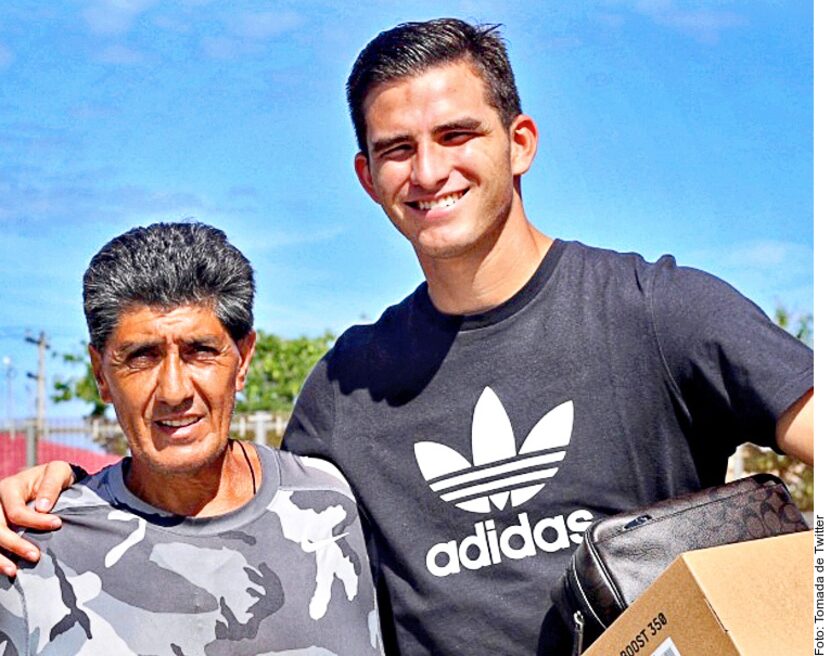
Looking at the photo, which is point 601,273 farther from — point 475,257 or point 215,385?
point 215,385

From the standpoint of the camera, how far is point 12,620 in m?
2.45

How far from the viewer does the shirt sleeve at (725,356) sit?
2.30 meters

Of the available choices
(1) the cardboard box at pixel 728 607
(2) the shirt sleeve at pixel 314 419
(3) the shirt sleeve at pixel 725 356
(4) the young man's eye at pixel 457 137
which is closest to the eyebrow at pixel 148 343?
(2) the shirt sleeve at pixel 314 419

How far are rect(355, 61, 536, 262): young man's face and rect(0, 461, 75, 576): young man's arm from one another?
0.95 meters

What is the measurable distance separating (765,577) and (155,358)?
51.9 inches

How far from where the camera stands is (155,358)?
252 cm

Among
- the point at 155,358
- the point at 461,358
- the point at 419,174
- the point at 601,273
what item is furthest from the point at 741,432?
the point at 155,358

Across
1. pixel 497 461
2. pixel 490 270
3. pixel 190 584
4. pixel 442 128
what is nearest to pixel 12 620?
pixel 190 584

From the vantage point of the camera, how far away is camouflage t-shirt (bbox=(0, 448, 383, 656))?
2453 millimetres

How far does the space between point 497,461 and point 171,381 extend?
716 millimetres

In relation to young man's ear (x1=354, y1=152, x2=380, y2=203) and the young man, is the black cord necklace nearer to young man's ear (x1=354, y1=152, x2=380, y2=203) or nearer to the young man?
the young man

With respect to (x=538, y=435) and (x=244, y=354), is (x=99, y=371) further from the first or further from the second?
(x=538, y=435)

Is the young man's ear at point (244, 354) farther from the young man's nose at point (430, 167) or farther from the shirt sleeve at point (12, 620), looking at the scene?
the shirt sleeve at point (12, 620)

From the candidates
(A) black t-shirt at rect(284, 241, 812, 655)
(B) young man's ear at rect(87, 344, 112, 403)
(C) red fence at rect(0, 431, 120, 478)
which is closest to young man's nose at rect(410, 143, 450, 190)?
(A) black t-shirt at rect(284, 241, 812, 655)
